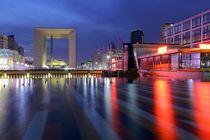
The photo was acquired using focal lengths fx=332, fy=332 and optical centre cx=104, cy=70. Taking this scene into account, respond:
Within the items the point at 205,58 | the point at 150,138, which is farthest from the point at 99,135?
the point at 205,58

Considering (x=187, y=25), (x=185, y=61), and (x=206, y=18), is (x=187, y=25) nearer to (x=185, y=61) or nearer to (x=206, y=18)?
(x=206, y=18)

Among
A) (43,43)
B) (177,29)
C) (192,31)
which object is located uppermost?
(177,29)

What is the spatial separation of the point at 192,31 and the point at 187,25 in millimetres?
6350

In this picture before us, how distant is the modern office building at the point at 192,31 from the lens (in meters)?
121

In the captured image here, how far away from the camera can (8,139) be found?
→ 8000mm

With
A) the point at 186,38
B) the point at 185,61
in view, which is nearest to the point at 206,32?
the point at 186,38

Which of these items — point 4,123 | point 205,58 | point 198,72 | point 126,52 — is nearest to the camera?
point 4,123

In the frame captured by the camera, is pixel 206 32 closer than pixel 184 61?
No

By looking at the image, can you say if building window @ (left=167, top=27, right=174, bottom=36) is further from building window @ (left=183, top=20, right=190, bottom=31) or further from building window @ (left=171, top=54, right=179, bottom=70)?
building window @ (left=171, top=54, right=179, bottom=70)

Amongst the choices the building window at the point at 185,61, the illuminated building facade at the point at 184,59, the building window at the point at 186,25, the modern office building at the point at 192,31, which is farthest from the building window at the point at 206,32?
the building window at the point at 185,61

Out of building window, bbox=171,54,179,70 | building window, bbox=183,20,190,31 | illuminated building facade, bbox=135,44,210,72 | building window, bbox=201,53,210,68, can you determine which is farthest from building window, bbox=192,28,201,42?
building window, bbox=201,53,210,68

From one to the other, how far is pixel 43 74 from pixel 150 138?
7679 cm

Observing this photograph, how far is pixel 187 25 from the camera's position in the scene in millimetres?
137000

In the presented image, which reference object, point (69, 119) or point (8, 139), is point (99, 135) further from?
point (69, 119)
